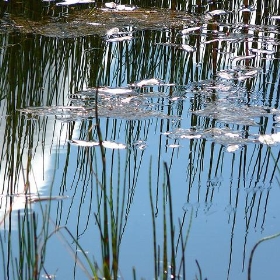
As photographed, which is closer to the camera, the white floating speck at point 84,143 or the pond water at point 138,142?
the pond water at point 138,142


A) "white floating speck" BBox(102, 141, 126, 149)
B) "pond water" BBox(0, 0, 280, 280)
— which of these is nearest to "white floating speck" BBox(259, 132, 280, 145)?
→ "pond water" BBox(0, 0, 280, 280)

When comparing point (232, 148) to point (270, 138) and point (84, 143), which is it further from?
point (84, 143)

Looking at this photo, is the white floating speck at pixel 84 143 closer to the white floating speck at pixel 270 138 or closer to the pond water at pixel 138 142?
the pond water at pixel 138 142

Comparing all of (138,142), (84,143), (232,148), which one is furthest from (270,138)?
(84,143)

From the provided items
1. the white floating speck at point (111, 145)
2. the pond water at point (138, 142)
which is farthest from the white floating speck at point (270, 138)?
the white floating speck at point (111, 145)

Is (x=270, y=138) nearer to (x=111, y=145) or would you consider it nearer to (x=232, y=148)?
(x=232, y=148)

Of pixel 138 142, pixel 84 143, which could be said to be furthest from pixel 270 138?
pixel 84 143

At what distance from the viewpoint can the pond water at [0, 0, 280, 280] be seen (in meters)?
1.74

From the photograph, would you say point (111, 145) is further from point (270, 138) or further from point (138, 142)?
point (270, 138)

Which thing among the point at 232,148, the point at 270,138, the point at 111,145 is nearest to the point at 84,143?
the point at 111,145

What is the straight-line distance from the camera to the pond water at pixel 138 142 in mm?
1735

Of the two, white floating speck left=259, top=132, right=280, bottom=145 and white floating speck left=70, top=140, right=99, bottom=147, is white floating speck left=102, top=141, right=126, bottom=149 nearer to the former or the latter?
white floating speck left=70, top=140, right=99, bottom=147

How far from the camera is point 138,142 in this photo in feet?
8.10

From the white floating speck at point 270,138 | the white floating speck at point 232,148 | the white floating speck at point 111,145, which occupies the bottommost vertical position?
the white floating speck at point 111,145
